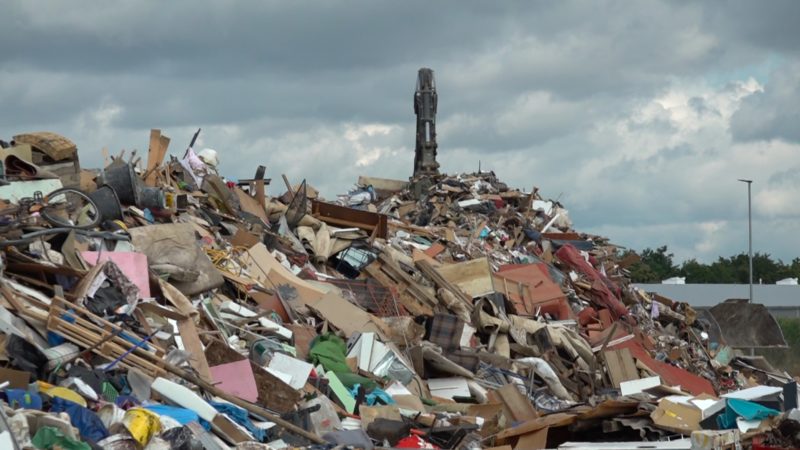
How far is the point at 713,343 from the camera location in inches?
904

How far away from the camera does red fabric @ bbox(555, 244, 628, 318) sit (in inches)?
788

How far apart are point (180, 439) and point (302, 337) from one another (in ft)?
14.7

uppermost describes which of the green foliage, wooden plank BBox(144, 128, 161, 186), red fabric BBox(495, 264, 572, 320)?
wooden plank BBox(144, 128, 161, 186)

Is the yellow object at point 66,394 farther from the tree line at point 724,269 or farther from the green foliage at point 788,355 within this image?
the tree line at point 724,269

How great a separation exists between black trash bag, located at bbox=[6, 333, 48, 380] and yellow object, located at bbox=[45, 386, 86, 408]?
0.45 m

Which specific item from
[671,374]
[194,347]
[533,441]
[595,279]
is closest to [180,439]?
[194,347]

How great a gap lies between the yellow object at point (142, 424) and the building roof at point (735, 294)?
36.9 meters

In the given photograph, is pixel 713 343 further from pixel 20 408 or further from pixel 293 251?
pixel 20 408

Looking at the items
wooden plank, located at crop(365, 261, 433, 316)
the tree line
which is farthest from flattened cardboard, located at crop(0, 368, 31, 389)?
the tree line

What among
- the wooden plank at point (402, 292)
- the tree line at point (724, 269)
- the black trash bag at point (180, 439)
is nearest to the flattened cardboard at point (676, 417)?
the wooden plank at point (402, 292)

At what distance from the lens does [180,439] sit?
844 centimetres

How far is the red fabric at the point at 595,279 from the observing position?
20016 mm

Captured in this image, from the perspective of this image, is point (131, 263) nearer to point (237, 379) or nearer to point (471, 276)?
point (237, 379)

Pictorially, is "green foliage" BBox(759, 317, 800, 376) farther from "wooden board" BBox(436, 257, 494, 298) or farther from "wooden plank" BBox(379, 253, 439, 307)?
"wooden plank" BBox(379, 253, 439, 307)
